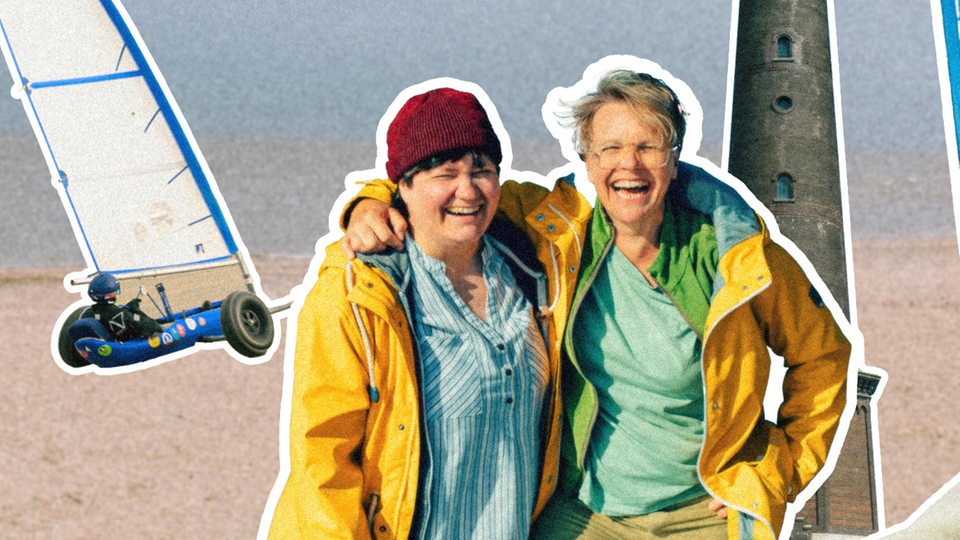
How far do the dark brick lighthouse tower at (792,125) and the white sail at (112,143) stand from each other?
11.1 feet

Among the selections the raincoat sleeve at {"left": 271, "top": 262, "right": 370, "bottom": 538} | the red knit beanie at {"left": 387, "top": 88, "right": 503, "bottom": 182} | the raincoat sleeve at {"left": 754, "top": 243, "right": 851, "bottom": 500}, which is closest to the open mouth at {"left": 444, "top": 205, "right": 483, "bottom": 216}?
the red knit beanie at {"left": 387, "top": 88, "right": 503, "bottom": 182}

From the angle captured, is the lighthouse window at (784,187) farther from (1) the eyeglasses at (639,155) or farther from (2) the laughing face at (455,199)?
(2) the laughing face at (455,199)

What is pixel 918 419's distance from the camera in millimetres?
18672

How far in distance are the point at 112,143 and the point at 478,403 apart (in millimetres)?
3961

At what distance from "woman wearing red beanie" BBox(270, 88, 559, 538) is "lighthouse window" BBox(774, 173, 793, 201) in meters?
3.88

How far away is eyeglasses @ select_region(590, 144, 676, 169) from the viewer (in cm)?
378

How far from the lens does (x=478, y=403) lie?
3.75 meters

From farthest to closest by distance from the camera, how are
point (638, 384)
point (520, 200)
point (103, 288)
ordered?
point (103, 288)
point (520, 200)
point (638, 384)

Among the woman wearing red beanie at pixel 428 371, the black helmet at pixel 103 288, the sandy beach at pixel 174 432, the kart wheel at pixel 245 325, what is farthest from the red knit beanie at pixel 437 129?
the sandy beach at pixel 174 432

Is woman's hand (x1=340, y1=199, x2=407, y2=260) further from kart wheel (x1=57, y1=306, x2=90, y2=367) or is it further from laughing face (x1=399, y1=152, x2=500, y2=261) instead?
kart wheel (x1=57, y1=306, x2=90, y2=367)

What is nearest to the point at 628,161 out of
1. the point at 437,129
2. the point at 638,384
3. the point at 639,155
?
the point at 639,155

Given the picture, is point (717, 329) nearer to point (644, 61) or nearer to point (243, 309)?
point (644, 61)

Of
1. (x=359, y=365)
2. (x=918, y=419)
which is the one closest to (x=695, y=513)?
(x=359, y=365)

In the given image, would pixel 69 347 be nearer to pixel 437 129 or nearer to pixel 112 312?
pixel 112 312
